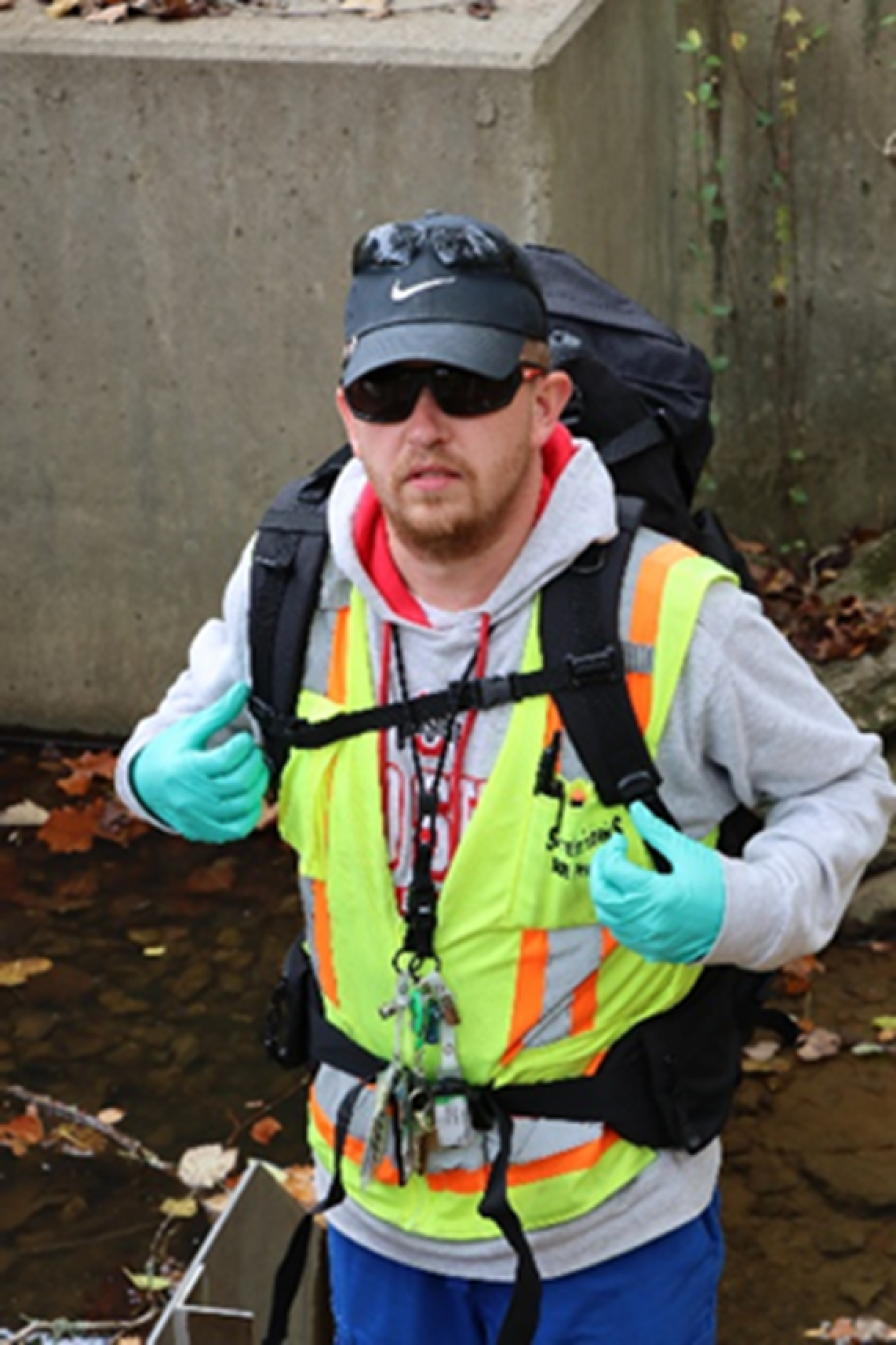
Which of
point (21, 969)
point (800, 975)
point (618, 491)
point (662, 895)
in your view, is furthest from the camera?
point (21, 969)

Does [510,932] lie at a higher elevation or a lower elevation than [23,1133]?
higher

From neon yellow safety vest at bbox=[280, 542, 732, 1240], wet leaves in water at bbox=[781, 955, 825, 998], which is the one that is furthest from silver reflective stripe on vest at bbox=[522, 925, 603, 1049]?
wet leaves in water at bbox=[781, 955, 825, 998]

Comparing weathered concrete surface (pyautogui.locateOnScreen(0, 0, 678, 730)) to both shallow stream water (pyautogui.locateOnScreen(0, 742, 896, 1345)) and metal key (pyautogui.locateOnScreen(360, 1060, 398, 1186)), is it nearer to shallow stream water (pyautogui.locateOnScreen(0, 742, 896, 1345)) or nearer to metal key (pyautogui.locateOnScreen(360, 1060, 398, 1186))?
shallow stream water (pyautogui.locateOnScreen(0, 742, 896, 1345))

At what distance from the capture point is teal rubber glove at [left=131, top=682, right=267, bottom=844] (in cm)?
293

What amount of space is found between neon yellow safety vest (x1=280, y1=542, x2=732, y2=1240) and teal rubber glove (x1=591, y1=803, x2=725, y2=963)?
112 mm

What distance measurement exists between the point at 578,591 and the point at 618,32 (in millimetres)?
3926

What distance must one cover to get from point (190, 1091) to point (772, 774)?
2.67m

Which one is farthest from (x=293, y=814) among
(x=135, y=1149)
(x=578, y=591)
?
(x=135, y=1149)

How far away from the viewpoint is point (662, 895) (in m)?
2.61

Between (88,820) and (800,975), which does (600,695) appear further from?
(88,820)

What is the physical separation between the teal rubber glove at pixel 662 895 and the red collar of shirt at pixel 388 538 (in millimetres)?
426

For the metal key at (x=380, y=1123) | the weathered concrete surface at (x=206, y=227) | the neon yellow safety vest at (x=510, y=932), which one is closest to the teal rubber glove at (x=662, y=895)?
the neon yellow safety vest at (x=510, y=932)

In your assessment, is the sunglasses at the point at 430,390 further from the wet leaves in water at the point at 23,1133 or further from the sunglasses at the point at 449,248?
the wet leaves in water at the point at 23,1133

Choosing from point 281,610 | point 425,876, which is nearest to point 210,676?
point 281,610
